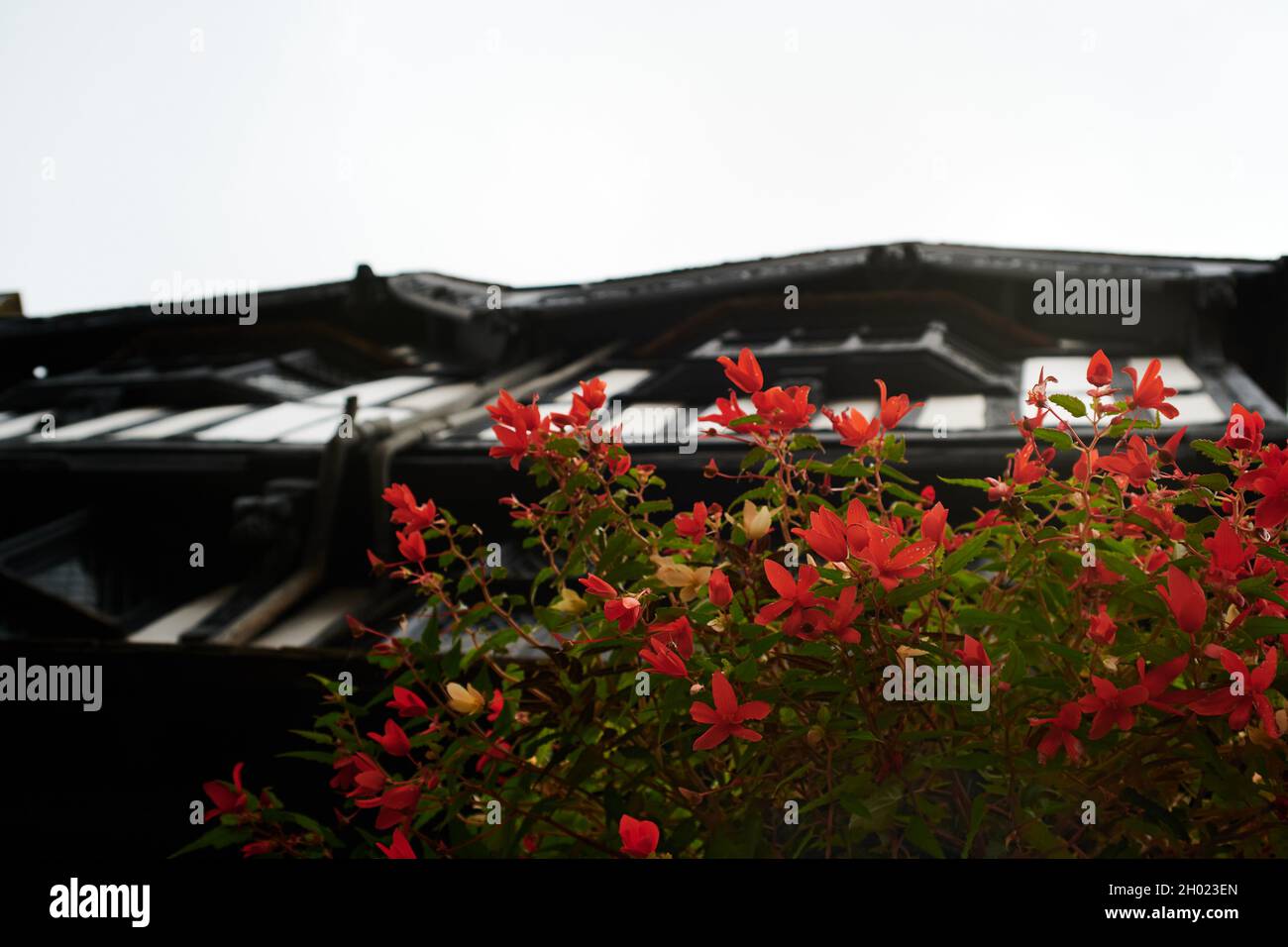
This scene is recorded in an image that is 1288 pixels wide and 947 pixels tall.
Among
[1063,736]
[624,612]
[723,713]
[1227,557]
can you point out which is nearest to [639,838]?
[723,713]

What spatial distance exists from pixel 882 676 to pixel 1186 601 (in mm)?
506

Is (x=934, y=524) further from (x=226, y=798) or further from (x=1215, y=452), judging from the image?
(x=226, y=798)

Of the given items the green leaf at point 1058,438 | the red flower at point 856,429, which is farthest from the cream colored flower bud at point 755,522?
the green leaf at point 1058,438

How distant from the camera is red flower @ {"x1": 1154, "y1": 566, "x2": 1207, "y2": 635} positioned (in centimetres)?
145

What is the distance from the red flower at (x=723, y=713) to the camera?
1519mm

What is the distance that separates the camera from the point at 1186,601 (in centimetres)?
146

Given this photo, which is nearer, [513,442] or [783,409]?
[783,409]

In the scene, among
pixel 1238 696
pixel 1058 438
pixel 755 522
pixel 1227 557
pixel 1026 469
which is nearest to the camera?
pixel 1238 696

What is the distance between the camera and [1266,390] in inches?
390

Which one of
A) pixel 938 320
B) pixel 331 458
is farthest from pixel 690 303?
pixel 331 458

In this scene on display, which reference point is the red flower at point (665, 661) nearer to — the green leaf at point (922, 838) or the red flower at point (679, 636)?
the red flower at point (679, 636)

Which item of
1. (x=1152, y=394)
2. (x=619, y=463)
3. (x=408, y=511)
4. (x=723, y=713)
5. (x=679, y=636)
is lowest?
(x=723, y=713)

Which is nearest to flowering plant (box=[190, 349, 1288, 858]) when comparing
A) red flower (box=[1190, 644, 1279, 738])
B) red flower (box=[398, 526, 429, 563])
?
red flower (box=[1190, 644, 1279, 738])

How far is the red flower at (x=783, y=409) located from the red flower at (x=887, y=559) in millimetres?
404
